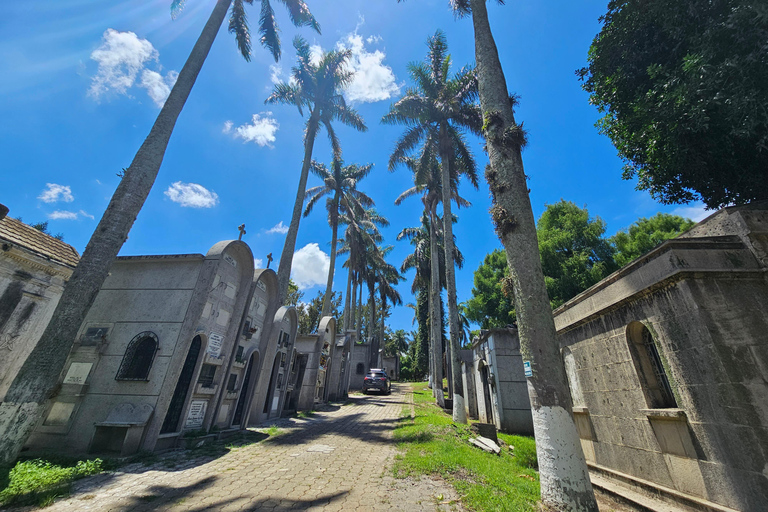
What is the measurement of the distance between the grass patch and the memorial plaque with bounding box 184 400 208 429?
2.44 metres

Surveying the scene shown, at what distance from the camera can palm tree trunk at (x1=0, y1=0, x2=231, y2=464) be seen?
5.27m

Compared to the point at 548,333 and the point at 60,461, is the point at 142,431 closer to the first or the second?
the point at 60,461

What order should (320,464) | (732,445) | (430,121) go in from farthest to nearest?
1. (430,121)
2. (320,464)
3. (732,445)

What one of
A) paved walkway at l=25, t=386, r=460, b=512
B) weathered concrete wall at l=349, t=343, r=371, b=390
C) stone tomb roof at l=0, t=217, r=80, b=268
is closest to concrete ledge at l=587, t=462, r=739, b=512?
paved walkway at l=25, t=386, r=460, b=512

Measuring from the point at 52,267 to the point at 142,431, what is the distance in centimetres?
499

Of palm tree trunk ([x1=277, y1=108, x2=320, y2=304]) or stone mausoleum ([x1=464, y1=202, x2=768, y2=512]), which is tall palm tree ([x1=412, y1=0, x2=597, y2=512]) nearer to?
stone mausoleum ([x1=464, y1=202, x2=768, y2=512])

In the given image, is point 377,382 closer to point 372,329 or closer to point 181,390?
point 372,329

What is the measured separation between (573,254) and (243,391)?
2389 centimetres

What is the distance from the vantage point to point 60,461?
5.92 m

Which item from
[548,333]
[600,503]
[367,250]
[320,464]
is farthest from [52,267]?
[367,250]

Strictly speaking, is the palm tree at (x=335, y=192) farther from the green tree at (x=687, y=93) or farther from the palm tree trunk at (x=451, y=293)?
the green tree at (x=687, y=93)

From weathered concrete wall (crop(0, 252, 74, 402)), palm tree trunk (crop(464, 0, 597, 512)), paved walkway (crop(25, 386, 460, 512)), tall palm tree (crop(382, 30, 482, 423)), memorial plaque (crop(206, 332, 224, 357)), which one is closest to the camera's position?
palm tree trunk (crop(464, 0, 597, 512))

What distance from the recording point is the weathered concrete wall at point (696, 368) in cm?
409

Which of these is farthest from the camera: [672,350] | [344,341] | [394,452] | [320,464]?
[344,341]
